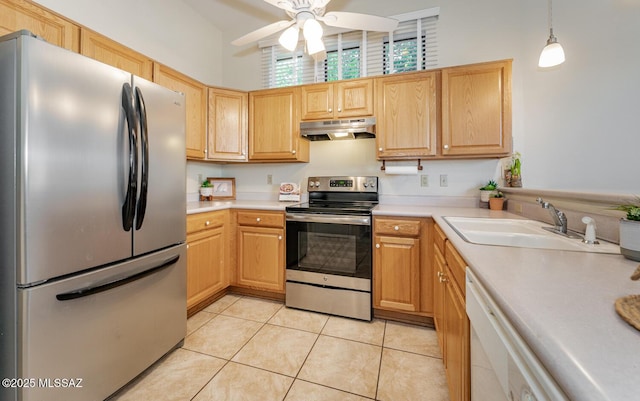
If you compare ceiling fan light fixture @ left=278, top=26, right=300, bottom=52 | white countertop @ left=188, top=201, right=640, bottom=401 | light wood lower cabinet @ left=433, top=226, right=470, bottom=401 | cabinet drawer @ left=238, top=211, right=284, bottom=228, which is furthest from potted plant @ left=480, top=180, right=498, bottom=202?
ceiling fan light fixture @ left=278, top=26, right=300, bottom=52

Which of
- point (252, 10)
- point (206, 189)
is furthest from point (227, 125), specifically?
point (252, 10)

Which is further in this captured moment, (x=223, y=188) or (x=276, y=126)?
(x=223, y=188)

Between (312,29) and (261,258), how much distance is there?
1924 mm

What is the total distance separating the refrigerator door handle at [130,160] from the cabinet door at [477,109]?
7.24 feet

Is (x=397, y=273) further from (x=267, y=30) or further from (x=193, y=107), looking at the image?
(x=193, y=107)

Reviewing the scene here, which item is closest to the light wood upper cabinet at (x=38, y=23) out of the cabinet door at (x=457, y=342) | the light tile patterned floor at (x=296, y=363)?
the light tile patterned floor at (x=296, y=363)

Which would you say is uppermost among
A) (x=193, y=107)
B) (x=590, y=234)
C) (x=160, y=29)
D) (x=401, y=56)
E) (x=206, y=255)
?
(x=160, y=29)

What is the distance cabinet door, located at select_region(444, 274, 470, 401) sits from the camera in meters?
1.00

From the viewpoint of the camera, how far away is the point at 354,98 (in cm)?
249

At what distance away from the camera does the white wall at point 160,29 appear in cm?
202

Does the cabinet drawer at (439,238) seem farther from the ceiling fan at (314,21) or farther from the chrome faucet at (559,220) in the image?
the ceiling fan at (314,21)

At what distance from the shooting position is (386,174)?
2.71 meters

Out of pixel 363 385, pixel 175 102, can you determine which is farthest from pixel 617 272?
pixel 175 102

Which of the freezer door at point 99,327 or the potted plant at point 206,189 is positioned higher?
the potted plant at point 206,189
